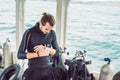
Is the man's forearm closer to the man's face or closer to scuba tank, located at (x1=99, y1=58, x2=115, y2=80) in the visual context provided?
the man's face

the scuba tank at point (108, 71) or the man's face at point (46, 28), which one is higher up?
the man's face at point (46, 28)

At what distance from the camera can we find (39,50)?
7.82ft

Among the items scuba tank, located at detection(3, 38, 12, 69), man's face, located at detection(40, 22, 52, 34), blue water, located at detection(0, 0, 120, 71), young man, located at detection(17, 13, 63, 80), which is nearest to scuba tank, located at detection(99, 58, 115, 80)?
blue water, located at detection(0, 0, 120, 71)

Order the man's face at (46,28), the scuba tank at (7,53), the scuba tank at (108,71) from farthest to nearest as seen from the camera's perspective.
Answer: the scuba tank at (7,53) < the scuba tank at (108,71) < the man's face at (46,28)

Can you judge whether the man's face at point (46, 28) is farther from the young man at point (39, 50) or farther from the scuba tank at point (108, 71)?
the scuba tank at point (108, 71)

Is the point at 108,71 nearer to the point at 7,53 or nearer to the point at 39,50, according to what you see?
the point at 39,50

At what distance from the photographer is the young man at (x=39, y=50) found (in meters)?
2.36

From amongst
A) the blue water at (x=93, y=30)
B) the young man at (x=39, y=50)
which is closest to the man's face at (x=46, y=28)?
the young man at (x=39, y=50)

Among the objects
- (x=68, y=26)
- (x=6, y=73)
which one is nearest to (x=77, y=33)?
(x=68, y=26)

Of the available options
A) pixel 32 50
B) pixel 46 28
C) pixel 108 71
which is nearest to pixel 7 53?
pixel 32 50

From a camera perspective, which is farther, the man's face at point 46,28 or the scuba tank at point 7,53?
the scuba tank at point 7,53

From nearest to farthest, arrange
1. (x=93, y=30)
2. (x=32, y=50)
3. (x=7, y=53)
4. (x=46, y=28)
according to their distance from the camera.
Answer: (x=46, y=28)
(x=32, y=50)
(x=93, y=30)
(x=7, y=53)

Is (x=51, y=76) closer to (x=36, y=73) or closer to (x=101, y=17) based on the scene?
(x=36, y=73)

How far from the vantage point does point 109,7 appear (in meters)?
2.76
